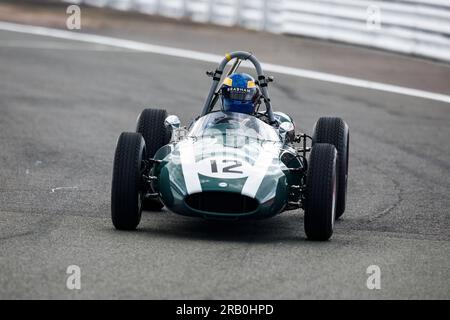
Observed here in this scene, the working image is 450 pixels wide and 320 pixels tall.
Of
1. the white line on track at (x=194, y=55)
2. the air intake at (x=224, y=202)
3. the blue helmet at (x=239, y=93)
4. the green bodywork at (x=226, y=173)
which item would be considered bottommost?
the white line on track at (x=194, y=55)

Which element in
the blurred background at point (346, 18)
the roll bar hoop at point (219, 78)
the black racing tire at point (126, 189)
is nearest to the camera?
the black racing tire at point (126, 189)

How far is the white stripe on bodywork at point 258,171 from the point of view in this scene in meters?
9.79

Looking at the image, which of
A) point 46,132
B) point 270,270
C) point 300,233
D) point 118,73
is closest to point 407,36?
point 118,73

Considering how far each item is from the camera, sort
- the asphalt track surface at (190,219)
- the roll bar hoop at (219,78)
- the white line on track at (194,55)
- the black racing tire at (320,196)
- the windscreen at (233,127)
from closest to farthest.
A: the asphalt track surface at (190,219), the black racing tire at (320,196), the windscreen at (233,127), the roll bar hoop at (219,78), the white line on track at (194,55)

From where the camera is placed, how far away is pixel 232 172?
9898mm

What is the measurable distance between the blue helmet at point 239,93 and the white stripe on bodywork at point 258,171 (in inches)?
32.0

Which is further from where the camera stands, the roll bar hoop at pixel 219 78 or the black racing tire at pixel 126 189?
the roll bar hoop at pixel 219 78

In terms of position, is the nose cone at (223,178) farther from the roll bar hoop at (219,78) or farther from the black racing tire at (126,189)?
the roll bar hoop at (219,78)

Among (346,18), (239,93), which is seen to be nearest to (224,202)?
(239,93)

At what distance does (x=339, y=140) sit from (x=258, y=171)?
1733mm

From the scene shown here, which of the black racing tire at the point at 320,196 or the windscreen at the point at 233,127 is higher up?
the windscreen at the point at 233,127

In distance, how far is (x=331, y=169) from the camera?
10.1m

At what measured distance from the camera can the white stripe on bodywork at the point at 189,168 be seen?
9.84 meters

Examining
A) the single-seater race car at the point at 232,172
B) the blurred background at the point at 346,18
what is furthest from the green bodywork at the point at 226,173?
the blurred background at the point at 346,18
